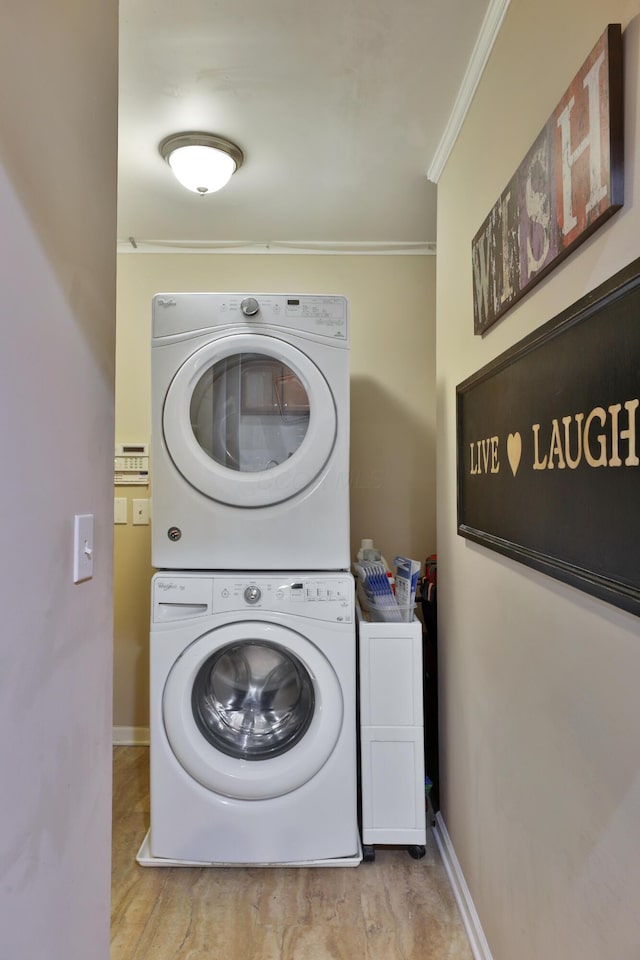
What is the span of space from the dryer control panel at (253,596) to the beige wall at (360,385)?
82cm

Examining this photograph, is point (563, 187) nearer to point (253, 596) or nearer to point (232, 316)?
point (232, 316)

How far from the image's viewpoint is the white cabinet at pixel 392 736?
1716mm

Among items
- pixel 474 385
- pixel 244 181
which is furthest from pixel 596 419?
pixel 244 181

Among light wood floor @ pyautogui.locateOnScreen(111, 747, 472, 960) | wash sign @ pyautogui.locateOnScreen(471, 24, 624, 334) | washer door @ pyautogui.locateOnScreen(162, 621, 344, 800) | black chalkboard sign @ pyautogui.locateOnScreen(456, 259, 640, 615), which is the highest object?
wash sign @ pyautogui.locateOnScreen(471, 24, 624, 334)

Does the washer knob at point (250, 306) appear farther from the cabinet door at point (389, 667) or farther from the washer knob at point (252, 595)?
the cabinet door at point (389, 667)

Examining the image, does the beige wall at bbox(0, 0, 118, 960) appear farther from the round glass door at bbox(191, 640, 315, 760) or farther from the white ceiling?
the round glass door at bbox(191, 640, 315, 760)

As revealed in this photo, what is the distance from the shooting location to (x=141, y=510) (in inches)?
100

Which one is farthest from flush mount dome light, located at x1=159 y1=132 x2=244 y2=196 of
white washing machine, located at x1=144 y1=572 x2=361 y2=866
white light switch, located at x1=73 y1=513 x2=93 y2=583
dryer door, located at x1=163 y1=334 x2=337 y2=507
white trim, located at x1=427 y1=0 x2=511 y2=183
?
white light switch, located at x1=73 y1=513 x2=93 y2=583

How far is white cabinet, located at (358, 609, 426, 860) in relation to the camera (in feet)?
5.63

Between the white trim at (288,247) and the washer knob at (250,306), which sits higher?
the white trim at (288,247)

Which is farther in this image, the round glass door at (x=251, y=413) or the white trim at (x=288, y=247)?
the white trim at (x=288, y=247)

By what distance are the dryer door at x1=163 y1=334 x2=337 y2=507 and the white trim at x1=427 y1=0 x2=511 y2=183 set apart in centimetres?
82

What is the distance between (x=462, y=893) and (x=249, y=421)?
152 centimetres

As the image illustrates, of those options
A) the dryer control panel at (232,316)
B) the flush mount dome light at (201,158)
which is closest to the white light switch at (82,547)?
the dryer control panel at (232,316)
